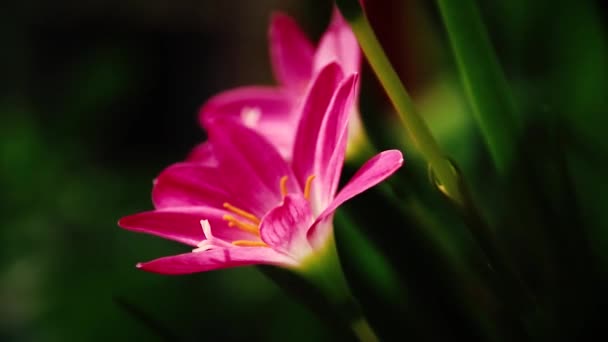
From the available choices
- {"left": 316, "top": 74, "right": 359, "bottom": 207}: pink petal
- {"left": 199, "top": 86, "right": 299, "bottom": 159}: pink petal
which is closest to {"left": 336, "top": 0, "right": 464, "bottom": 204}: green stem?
{"left": 316, "top": 74, "right": 359, "bottom": 207}: pink petal

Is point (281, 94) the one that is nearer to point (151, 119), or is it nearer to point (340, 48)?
point (340, 48)

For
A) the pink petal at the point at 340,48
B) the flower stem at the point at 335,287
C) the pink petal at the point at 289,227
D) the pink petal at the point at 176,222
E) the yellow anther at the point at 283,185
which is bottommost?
the flower stem at the point at 335,287

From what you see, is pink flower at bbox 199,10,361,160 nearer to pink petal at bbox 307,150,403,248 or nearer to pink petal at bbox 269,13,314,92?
pink petal at bbox 269,13,314,92

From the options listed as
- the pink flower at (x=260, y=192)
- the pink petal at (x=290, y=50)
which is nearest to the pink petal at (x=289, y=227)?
the pink flower at (x=260, y=192)

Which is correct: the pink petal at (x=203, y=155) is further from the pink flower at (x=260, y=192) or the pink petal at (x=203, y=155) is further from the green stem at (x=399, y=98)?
the green stem at (x=399, y=98)

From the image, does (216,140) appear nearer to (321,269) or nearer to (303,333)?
(321,269)

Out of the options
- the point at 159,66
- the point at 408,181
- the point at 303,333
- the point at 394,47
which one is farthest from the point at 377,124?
the point at 159,66
